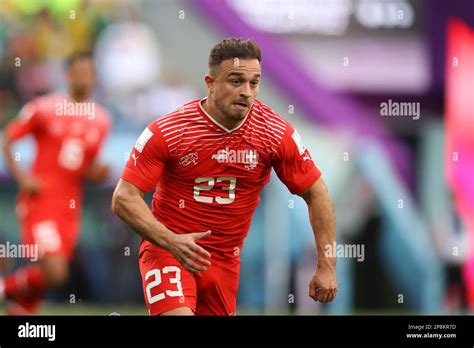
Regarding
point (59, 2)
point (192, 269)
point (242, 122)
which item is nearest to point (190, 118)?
point (242, 122)

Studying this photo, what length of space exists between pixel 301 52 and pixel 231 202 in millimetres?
6863

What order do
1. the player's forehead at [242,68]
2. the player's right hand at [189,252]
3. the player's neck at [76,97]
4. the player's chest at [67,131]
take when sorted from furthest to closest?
the player's neck at [76,97] → the player's chest at [67,131] → the player's forehead at [242,68] → the player's right hand at [189,252]

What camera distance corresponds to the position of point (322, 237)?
725cm

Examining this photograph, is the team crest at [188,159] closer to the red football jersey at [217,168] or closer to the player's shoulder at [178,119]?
the red football jersey at [217,168]

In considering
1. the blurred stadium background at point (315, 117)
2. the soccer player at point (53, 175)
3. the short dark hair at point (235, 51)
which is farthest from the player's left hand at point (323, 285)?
the blurred stadium background at point (315, 117)

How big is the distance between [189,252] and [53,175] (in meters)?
5.28

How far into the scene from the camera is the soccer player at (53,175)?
11320 mm

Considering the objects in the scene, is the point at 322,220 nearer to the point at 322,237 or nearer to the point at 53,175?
the point at 322,237

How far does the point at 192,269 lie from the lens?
6.57 metres

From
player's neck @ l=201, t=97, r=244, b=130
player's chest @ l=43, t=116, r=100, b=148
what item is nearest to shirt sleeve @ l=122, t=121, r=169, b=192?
player's neck @ l=201, t=97, r=244, b=130

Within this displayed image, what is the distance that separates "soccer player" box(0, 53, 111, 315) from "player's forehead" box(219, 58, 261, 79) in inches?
166

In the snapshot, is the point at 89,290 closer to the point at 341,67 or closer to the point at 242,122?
the point at 341,67

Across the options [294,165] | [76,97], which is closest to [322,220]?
[294,165]
